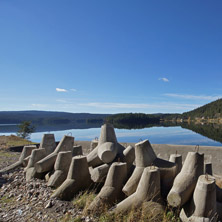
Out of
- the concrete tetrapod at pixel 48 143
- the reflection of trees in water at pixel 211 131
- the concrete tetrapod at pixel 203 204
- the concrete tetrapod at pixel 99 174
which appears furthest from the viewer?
the reflection of trees in water at pixel 211 131

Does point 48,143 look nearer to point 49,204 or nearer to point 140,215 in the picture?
point 49,204

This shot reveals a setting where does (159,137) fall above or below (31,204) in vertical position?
below

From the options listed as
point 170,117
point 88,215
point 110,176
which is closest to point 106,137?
point 110,176

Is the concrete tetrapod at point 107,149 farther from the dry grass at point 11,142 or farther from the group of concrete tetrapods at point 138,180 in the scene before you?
the dry grass at point 11,142

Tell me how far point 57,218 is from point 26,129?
89.6 feet

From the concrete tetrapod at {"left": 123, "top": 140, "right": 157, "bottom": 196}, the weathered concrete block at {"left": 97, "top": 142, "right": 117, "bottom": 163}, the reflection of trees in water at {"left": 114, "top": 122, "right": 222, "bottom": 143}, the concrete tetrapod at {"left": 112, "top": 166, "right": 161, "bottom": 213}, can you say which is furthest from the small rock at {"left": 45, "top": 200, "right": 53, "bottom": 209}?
the reflection of trees in water at {"left": 114, "top": 122, "right": 222, "bottom": 143}

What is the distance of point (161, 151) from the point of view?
23.9ft

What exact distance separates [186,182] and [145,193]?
2.44 feet

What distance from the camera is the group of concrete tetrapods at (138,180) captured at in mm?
3148

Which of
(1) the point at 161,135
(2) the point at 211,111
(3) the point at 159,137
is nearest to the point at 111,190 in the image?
(3) the point at 159,137

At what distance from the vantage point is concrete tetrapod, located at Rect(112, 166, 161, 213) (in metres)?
3.45

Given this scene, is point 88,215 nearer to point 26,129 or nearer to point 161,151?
point 161,151

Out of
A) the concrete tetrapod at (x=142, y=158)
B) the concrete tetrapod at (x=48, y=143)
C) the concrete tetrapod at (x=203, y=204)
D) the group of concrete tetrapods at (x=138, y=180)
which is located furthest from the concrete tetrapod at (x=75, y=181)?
the concrete tetrapod at (x=48, y=143)

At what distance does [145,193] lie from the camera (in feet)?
11.4
